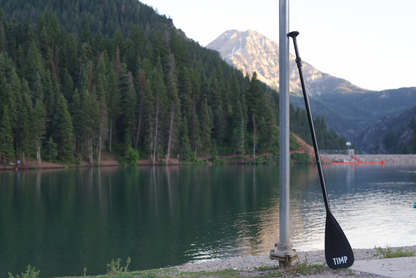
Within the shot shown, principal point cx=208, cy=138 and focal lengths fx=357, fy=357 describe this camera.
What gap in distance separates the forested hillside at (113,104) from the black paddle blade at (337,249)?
78.8 meters

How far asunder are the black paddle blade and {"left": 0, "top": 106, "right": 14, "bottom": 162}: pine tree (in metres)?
78.6

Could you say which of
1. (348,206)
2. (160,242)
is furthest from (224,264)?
(348,206)

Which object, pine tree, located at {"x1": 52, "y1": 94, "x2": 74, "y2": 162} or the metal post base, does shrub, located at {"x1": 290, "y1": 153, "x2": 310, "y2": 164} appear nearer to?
pine tree, located at {"x1": 52, "y1": 94, "x2": 74, "y2": 162}

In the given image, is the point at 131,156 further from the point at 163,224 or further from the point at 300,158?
the point at 163,224

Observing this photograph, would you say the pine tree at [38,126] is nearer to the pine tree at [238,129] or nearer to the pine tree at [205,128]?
the pine tree at [205,128]

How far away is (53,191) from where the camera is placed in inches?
1604

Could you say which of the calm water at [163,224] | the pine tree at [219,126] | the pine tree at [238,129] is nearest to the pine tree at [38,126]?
the calm water at [163,224]

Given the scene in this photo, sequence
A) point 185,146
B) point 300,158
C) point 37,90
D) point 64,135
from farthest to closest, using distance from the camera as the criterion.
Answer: point 300,158 < point 185,146 < point 37,90 < point 64,135

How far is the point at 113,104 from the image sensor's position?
4072 inches

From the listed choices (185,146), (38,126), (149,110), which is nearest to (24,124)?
(38,126)

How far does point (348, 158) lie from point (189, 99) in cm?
7020

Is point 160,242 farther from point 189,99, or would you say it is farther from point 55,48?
point 55,48

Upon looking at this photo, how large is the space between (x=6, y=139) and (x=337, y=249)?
79977 mm

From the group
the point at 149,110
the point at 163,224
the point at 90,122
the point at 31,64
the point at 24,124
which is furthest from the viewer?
the point at 31,64
